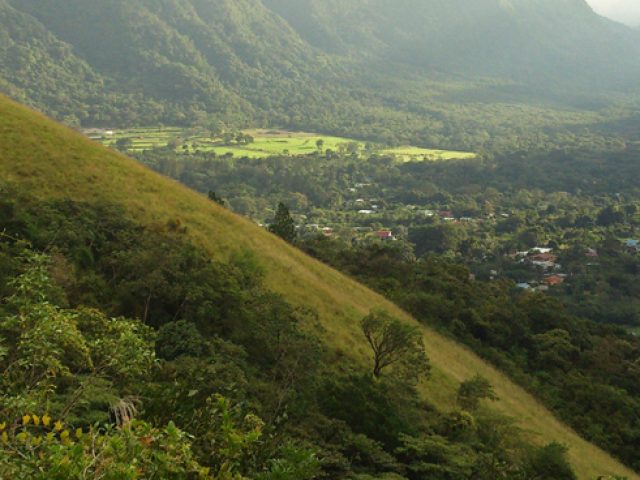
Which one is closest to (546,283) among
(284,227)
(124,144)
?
(284,227)

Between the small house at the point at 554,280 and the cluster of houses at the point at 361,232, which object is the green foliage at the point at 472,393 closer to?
the small house at the point at 554,280

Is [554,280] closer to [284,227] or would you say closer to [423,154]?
[284,227]

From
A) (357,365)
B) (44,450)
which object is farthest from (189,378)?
(357,365)

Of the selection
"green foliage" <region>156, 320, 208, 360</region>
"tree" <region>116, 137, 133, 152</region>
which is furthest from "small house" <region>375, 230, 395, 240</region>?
"green foliage" <region>156, 320, 208, 360</region>

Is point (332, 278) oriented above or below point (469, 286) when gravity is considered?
above

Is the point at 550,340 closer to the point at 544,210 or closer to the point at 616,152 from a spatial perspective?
the point at 544,210

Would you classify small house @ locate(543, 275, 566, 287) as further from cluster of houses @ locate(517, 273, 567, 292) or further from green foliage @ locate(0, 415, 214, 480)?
green foliage @ locate(0, 415, 214, 480)
